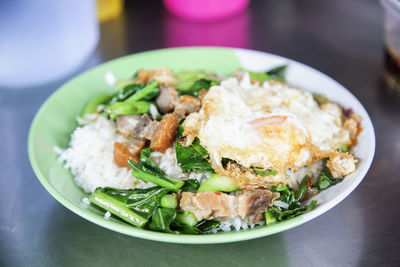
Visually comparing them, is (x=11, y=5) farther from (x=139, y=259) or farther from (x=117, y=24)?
(x=139, y=259)

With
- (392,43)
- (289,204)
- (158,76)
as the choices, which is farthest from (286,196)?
(392,43)

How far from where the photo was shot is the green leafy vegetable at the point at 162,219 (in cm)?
198

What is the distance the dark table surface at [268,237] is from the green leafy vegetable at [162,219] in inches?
7.8

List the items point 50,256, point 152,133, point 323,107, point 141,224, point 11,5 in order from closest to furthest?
point 141,224
point 50,256
point 152,133
point 323,107
point 11,5

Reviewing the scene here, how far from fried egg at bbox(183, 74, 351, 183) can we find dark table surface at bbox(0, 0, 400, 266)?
0.40 metres

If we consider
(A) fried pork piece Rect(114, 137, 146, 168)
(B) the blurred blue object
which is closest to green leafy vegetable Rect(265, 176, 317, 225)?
(A) fried pork piece Rect(114, 137, 146, 168)

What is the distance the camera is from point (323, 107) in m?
2.50

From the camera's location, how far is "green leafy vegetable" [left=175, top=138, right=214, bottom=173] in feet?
7.16

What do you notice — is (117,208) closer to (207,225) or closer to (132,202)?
(132,202)

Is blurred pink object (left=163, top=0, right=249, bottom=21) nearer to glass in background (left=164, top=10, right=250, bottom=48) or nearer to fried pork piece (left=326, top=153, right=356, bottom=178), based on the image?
glass in background (left=164, top=10, right=250, bottom=48)

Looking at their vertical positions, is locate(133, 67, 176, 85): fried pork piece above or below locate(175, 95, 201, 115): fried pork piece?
below

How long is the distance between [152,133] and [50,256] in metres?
0.76

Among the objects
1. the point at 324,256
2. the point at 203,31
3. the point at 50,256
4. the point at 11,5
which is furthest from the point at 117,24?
the point at 324,256

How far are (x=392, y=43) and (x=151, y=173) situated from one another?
2.04 meters
